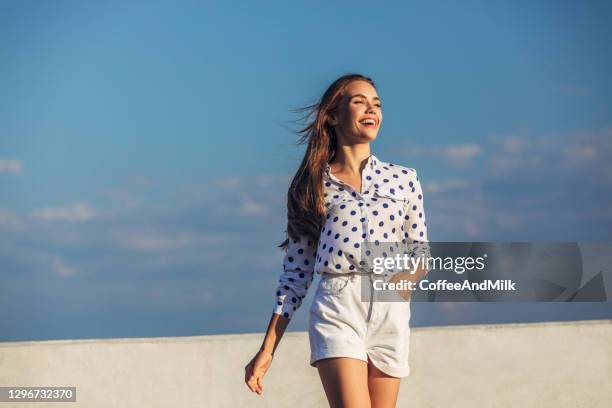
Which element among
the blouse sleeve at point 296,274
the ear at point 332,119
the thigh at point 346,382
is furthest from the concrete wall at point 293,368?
the thigh at point 346,382

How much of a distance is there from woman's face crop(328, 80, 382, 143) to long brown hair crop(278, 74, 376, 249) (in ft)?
0.12

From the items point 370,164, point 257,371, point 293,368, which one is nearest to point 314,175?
point 370,164

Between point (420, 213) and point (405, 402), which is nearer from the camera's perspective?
point (420, 213)

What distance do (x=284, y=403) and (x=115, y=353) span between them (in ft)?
4.01

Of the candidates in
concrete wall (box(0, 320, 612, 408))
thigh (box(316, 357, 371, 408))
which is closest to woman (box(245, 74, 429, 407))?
thigh (box(316, 357, 371, 408))

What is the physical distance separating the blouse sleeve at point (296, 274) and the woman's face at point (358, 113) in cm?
39

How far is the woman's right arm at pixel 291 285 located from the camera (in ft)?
9.18

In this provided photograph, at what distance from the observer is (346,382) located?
2541mm

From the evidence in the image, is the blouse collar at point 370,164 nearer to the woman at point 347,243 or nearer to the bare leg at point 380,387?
the woman at point 347,243

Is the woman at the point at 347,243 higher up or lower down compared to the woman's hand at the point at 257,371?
higher up

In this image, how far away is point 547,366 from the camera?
6004 millimetres

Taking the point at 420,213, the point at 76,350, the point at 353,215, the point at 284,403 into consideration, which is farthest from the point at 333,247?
the point at 76,350

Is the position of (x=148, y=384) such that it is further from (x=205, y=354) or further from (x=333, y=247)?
(x=333, y=247)

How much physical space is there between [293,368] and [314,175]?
10.3ft
